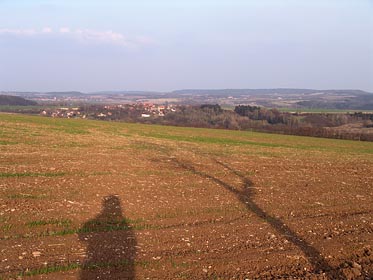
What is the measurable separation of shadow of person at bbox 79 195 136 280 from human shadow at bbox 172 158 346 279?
10.7ft

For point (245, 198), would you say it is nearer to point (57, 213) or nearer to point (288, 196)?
point (288, 196)

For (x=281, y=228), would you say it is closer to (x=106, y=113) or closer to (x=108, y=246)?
(x=108, y=246)

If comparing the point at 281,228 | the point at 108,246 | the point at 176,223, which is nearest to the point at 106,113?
the point at 176,223

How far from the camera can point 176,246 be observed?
7.05 metres

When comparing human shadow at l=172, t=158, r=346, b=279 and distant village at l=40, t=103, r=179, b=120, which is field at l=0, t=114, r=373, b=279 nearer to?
human shadow at l=172, t=158, r=346, b=279

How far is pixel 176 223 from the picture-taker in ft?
27.8

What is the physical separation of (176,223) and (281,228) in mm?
2428

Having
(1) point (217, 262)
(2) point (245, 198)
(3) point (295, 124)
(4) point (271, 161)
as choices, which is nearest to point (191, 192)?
(2) point (245, 198)

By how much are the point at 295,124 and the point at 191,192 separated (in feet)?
220

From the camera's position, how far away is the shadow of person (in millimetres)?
5840

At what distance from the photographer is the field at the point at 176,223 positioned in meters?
6.17

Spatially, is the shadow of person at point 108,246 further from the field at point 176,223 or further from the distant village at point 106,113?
the distant village at point 106,113

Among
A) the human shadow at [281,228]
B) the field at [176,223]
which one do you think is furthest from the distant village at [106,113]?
the human shadow at [281,228]

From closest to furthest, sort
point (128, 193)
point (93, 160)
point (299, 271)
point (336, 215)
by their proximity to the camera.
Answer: point (299, 271) → point (336, 215) → point (128, 193) → point (93, 160)
